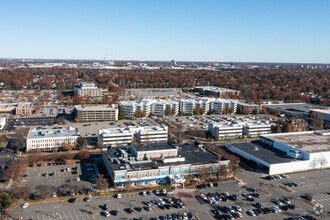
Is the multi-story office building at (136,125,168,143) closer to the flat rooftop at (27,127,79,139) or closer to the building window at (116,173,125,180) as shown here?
the flat rooftop at (27,127,79,139)

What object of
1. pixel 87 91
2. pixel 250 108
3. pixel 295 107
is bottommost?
pixel 295 107

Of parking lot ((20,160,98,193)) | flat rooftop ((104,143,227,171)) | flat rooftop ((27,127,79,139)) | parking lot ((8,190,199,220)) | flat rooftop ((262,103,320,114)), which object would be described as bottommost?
parking lot ((8,190,199,220))

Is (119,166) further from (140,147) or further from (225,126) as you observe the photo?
(225,126)

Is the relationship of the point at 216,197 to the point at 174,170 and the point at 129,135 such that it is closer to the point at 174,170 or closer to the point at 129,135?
the point at 174,170

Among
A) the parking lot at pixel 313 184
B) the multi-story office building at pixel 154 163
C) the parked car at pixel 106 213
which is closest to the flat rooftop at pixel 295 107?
the parking lot at pixel 313 184

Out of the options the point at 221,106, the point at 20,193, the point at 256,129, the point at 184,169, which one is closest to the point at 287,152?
the point at 256,129

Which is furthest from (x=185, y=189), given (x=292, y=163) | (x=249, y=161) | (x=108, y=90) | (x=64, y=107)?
(x=108, y=90)

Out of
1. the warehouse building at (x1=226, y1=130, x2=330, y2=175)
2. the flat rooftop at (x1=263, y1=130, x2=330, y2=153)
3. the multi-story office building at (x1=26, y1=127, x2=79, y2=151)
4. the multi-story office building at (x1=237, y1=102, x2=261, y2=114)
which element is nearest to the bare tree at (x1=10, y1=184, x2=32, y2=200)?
the multi-story office building at (x1=26, y1=127, x2=79, y2=151)

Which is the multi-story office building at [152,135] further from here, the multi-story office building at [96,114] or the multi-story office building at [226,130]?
the multi-story office building at [96,114]

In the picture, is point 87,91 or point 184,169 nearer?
point 184,169
